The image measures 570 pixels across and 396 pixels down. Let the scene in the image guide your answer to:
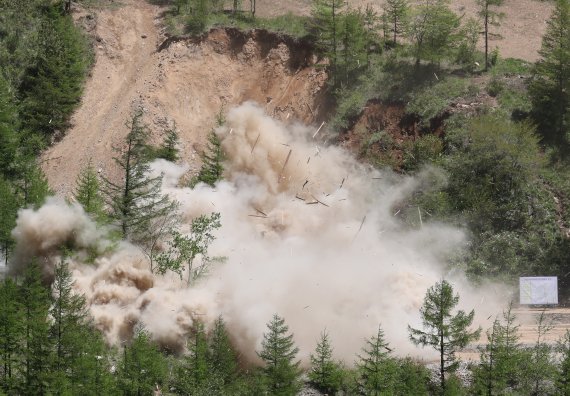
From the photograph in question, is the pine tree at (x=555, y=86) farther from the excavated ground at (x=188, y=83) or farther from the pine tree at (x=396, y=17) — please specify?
the pine tree at (x=396, y=17)

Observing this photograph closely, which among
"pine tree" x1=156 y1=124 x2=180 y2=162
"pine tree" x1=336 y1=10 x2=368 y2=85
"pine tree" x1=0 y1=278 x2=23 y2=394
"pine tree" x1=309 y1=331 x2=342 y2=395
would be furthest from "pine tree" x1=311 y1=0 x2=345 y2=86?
"pine tree" x1=0 y1=278 x2=23 y2=394

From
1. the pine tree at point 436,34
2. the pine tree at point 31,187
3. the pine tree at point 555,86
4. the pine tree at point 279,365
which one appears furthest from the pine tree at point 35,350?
the pine tree at point 555,86

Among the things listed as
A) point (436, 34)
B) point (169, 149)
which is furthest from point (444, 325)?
point (436, 34)

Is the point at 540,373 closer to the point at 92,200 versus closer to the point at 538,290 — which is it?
the point at 538,290

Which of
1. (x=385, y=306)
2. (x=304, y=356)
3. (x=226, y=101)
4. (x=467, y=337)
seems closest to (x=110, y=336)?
(x=304, y=356)

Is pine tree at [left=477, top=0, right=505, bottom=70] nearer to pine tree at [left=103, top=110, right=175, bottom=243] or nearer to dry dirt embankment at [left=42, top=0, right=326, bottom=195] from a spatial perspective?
dry dirt embankment at [left=42, top=0, right=326, bottom=195]
